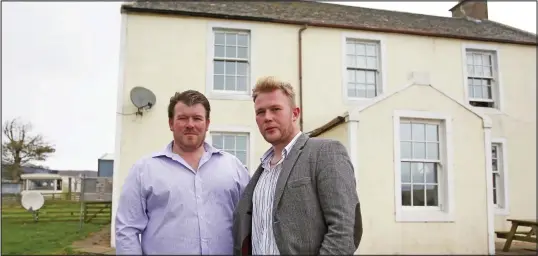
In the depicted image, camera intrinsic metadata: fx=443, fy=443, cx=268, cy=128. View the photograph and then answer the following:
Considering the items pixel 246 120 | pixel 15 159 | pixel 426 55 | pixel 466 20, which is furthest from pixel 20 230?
pixel 15 159

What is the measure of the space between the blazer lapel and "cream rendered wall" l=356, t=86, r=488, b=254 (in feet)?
21.9

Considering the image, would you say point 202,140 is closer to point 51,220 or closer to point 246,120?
point 246,120

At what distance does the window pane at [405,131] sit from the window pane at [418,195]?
102cm

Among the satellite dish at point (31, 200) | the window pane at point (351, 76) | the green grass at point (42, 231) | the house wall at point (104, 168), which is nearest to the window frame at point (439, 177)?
the window pane at point (351, 76)

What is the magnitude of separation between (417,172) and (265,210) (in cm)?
766

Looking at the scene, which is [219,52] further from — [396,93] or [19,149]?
[19,149]

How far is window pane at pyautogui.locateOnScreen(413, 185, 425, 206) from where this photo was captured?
906 centimetres

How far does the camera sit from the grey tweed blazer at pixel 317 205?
77.3 inches

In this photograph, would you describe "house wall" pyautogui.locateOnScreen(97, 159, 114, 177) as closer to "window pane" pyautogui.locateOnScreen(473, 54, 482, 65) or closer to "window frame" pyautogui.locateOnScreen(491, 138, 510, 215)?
"window pane" pyautogui.locateOnScreen(473, 54, 482, 65)

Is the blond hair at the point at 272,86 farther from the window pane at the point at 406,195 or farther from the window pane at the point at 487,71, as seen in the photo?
the window pane at the point at 487,71

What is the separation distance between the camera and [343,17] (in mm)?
12125

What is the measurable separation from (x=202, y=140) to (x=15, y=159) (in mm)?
29078

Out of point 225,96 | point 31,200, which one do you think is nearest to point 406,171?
point 225,96

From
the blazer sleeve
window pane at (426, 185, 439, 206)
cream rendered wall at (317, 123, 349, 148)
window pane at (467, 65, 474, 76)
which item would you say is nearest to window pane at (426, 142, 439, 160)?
window pane at (426, 185, 439, 206)
